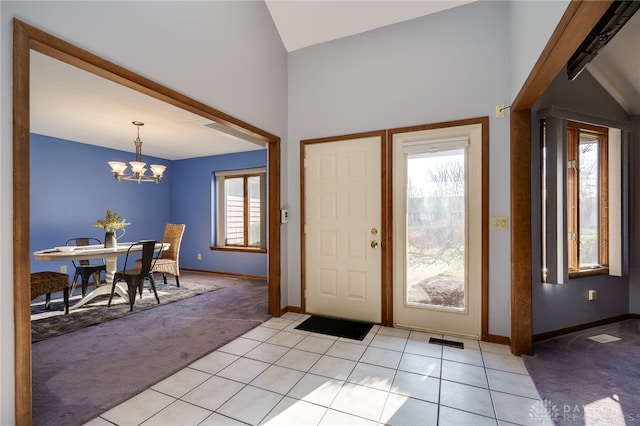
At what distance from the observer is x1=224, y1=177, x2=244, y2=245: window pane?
19.5 ft

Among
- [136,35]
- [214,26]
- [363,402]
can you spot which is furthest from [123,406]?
[214,26]

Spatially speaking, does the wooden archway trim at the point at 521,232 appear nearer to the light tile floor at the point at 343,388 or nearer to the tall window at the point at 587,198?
the light tile floor at the point at 343,388

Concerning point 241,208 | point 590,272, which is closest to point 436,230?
point 590,272

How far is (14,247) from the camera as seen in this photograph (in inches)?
53.9

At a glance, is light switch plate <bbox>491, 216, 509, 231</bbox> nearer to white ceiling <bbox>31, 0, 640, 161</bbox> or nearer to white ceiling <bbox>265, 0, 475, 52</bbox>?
white ceiling <bbox>31, 0, 640, 161</bbox>

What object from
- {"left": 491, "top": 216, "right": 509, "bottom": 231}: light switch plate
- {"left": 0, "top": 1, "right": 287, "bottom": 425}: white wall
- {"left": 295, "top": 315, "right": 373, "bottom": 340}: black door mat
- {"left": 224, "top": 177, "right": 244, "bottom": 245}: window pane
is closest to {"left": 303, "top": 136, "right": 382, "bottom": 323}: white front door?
{"left": 295, "top": 315, "right": 373, "bottom": 340}: black door mat

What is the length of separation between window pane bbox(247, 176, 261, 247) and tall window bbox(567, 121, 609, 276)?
473cm

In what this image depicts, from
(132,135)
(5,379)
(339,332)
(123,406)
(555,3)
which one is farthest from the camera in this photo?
(132,135)

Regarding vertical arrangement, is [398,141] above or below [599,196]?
above

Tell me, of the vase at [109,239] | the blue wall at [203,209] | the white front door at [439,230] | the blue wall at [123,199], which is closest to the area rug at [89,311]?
the vase at [109,239]

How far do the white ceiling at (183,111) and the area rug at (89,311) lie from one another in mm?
2479

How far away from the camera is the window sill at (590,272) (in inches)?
114

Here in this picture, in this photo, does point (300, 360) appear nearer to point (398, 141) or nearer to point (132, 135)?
point (398, 141)

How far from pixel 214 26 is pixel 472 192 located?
9.24 feet
